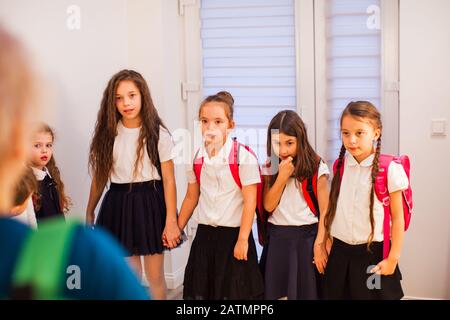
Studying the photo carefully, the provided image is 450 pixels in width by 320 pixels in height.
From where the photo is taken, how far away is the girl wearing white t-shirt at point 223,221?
205 centimetres

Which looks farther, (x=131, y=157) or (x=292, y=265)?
(x=131, y=157)

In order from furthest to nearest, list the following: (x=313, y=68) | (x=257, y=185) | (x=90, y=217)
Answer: (x=313, y=68) < (x=90, y=217) < (x=257, y=185)

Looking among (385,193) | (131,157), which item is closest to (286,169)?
(385,193)

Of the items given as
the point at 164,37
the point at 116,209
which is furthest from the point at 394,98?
the point at 116,209

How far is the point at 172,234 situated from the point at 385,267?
0.78m

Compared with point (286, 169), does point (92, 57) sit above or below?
above

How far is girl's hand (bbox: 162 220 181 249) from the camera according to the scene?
2.23 meters

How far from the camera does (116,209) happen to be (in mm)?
2244

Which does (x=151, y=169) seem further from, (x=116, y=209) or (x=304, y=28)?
(x=304, y=28)

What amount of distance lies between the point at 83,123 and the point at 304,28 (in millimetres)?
1011

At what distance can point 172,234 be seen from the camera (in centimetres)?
223

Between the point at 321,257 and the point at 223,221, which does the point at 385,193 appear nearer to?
the point at 321,257

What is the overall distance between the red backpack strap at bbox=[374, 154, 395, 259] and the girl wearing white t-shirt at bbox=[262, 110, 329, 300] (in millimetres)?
221

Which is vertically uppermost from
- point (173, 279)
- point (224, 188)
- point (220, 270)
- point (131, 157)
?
point (131, 157)
